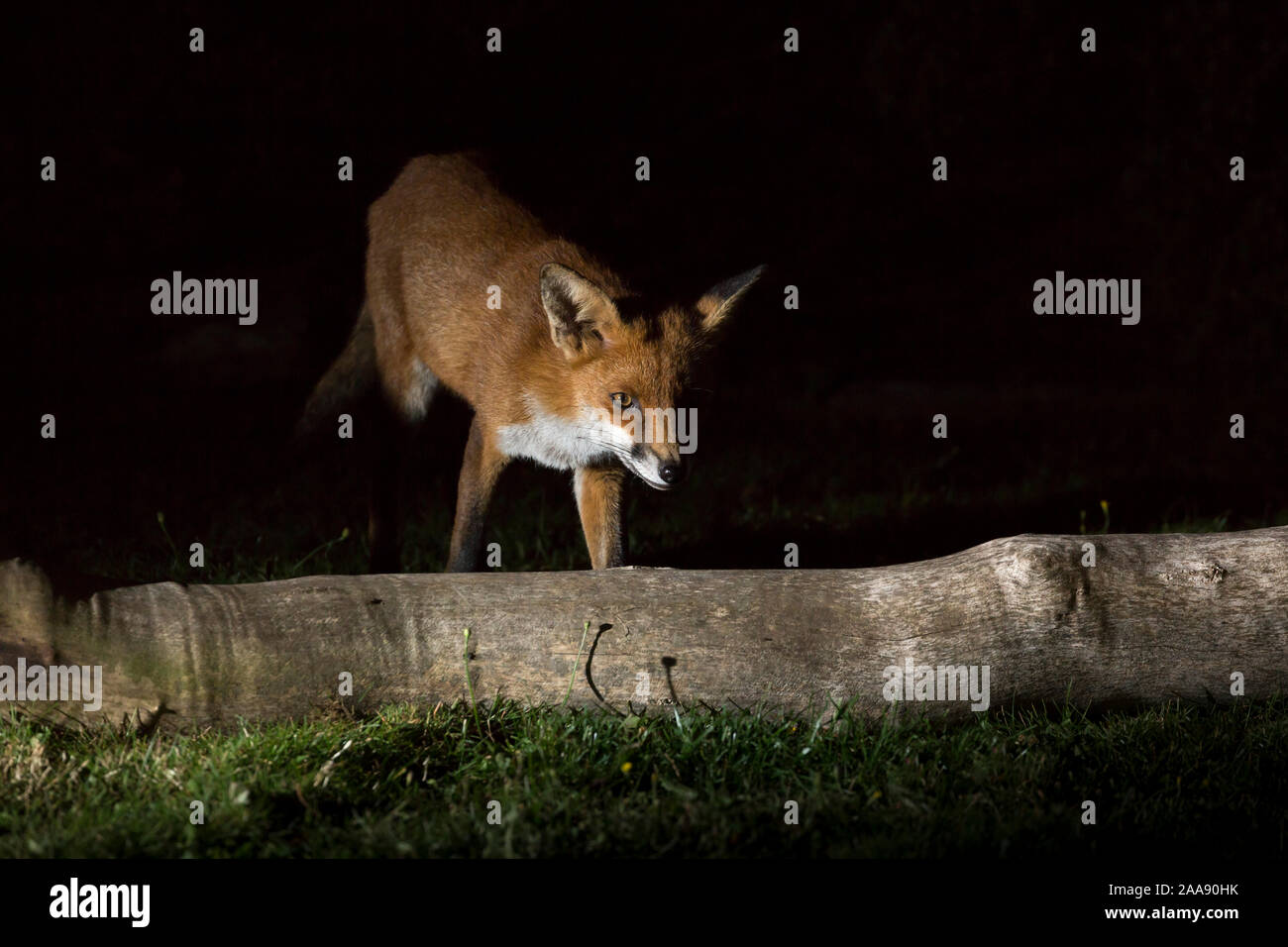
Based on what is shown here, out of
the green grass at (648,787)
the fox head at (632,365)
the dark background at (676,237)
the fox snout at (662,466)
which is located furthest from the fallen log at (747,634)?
the dark background at (676,237)

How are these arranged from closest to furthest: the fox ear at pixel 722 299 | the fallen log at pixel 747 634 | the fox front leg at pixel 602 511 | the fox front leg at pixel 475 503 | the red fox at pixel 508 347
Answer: the fallen log at pixel 747 634
the red fox at pixel 508 347
the fox ear at pixel 722 299
the fox front leg at pixel 602 511
the fox front leg at pixel 475 503

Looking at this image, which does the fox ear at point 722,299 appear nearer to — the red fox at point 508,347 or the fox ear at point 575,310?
the red fox at point 508,347

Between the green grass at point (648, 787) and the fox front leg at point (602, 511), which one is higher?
the fox front leg at point (602, 511)

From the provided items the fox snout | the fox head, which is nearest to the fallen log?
the fox snout

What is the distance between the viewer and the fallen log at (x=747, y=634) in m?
3.36

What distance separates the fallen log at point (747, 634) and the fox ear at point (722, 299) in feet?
4.96

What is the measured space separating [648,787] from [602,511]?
6.56 ft

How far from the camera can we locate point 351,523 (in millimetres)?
6172

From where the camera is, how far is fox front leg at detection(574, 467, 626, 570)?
505 centimetres

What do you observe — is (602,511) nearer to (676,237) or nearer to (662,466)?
(662,466)

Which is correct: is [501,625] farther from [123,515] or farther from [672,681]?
[123,515]

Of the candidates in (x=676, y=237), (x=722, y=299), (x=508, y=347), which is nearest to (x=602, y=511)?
(x=508, y=347)
